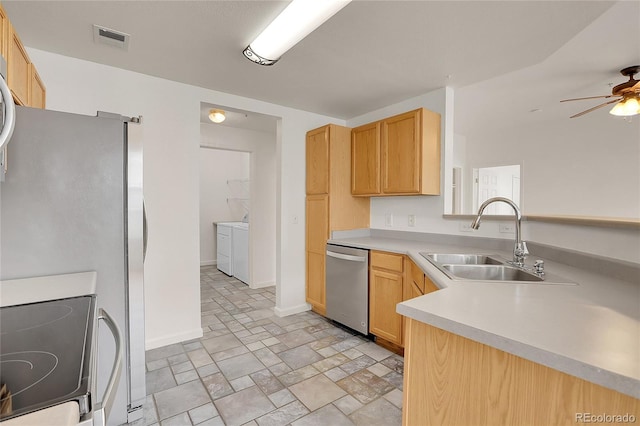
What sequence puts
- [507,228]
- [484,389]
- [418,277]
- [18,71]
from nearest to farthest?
[484,389], [18,71], [418,277], [507,228]

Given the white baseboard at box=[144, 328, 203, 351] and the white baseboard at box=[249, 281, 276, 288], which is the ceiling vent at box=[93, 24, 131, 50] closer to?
the white baseboard at box=[144, 328, 203, 351]

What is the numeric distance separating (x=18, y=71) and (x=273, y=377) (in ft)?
7.78

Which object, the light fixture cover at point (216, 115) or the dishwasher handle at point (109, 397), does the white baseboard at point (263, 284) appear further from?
the dishwasher handle at point (109, 397)

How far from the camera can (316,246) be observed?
3254 mm

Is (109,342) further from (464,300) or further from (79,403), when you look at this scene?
(464,300)

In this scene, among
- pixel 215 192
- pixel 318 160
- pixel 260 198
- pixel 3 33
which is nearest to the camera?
pixel 3 33

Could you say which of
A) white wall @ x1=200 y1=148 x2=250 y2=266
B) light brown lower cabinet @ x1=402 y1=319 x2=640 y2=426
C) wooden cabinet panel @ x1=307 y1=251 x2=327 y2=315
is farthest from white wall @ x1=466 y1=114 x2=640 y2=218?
white wall @ x1=200 y1=148 x2=250 y2=266

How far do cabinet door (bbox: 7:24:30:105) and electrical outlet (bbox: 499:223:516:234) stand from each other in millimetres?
3160

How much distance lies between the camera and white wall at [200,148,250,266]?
5.71m

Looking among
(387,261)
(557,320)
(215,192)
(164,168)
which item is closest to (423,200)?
(387,261)

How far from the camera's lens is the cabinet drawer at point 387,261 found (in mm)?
2350

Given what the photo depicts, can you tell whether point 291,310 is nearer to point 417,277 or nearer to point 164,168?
point 417,277

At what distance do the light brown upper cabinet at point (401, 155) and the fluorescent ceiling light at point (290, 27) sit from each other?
1349 millimetres

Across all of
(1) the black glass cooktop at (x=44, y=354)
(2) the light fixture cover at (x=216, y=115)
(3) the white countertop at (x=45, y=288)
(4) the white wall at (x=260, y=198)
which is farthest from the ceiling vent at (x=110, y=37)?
(4) the white wall at (x=260, y=198)
